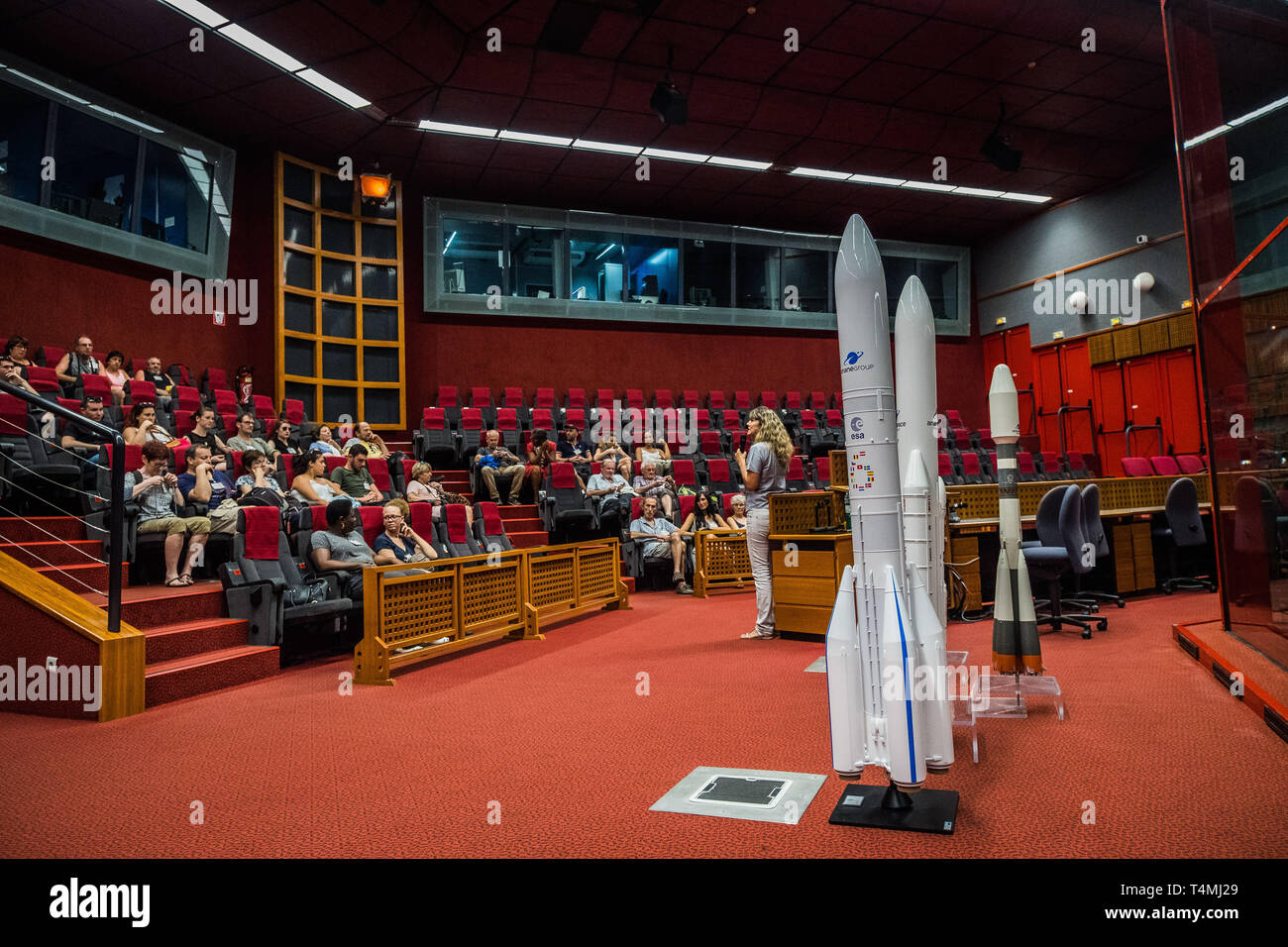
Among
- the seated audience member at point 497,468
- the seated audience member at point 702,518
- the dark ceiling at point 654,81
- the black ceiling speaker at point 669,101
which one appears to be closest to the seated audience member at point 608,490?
the seated audience member at point 702,518

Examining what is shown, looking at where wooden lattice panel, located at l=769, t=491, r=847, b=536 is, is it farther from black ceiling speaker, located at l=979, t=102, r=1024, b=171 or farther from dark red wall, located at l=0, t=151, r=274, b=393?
dark red wall, located at l=0, t=151, r=274, b=393

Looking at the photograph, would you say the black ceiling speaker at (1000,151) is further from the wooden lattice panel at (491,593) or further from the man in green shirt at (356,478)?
the man in green shirt at (356,478)

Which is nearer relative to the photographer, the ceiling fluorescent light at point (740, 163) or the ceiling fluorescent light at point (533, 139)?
the ceiling fluorescent light at point (533, 139)

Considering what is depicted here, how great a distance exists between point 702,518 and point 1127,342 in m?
8.25

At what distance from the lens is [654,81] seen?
29.4 feet

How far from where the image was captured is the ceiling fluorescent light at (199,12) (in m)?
7.13

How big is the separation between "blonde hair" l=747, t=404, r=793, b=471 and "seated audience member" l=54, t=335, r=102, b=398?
6104 millimetres

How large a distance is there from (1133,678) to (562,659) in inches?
124

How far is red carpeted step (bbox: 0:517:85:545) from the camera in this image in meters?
4.82

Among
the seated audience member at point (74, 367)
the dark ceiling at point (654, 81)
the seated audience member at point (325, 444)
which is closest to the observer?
the seated audience member at point (74, 367)

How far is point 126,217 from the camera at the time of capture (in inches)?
370

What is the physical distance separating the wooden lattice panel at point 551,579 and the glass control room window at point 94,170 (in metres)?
7.05
